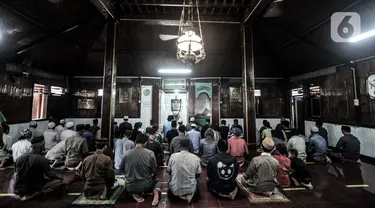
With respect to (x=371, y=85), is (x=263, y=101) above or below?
below

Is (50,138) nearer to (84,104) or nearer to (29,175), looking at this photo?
(29,175)

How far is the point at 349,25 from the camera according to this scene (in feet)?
14.8

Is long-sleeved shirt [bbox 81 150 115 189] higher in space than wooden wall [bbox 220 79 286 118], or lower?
lower

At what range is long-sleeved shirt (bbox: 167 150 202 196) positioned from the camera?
2.94 meters

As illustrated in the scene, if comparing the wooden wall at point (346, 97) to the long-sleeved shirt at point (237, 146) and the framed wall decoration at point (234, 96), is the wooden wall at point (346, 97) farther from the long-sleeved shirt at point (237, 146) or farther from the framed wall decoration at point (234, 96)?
the long-sleeved shirt at point (237, 146)

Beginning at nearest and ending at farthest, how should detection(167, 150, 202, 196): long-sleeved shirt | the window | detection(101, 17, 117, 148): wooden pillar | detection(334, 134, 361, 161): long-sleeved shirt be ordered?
detection(167, 150, 202, 196): long-sleeved shirt → detection(334, 134, 361, 161): long-sleeved shirt → detection(101, 17, 117, 148): wooden pillar → the window

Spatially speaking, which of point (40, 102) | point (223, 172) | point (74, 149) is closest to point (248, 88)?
point (223, 172)

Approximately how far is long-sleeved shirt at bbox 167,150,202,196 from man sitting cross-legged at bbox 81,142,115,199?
1.12 m

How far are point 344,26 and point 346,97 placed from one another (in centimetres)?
271

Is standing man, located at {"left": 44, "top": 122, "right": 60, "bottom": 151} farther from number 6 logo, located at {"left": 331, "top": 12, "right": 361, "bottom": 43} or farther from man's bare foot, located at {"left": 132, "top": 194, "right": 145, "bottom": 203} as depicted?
number 6 logo, located at {"left": 331, "top": 12, "right": 361, "bottom": 43}

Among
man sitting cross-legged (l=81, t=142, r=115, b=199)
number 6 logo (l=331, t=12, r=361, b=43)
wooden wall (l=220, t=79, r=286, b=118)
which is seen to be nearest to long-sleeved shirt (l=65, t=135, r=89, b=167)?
man sitting cross-legged (l=81, t=142, r=115, b=199)

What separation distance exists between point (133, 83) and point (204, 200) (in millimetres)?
7229

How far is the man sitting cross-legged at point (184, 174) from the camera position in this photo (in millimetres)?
2941

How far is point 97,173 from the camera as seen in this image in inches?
118
